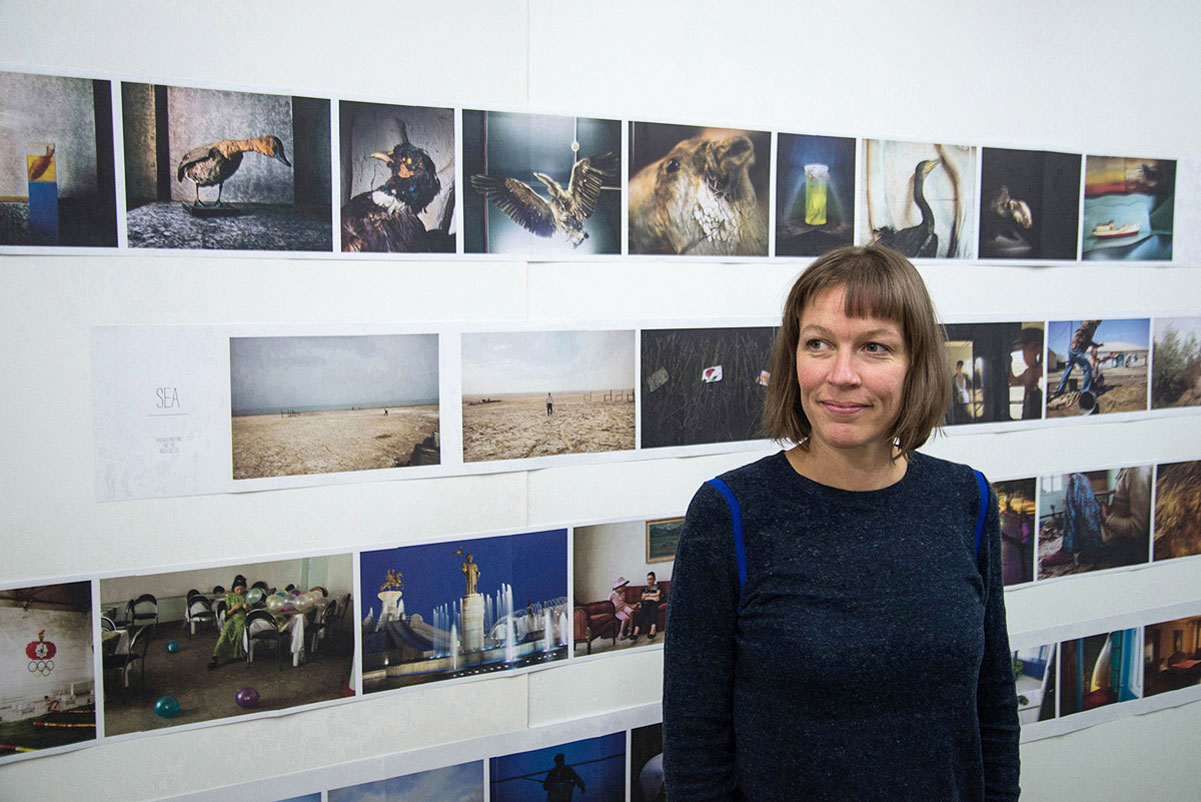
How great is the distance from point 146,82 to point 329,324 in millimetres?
370

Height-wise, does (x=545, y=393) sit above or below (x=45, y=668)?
above

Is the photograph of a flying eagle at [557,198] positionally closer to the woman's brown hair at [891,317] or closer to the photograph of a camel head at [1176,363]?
the woman's brown hair at [891,317]

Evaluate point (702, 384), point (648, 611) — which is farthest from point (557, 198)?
point (648, 611)

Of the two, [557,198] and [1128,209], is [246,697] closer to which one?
[557,198]

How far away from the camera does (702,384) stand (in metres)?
1.40

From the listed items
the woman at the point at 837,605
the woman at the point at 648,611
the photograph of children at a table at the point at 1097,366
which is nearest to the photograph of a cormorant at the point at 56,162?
the woman at the point at 837,605

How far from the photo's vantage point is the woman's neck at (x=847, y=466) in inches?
37.8

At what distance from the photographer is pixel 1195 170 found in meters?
1.75

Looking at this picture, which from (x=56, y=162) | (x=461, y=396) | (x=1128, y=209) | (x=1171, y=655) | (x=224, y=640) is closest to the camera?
(x=56, y=162)

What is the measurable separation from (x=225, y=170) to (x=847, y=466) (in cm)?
87

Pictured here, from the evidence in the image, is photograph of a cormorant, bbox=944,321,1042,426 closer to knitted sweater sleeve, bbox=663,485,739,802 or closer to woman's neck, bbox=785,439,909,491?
woman's neck, bbox=785,439,909,491

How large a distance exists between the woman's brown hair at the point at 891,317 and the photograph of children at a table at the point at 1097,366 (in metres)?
0.85

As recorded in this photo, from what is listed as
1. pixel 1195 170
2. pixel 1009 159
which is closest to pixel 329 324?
pixel 1009 159

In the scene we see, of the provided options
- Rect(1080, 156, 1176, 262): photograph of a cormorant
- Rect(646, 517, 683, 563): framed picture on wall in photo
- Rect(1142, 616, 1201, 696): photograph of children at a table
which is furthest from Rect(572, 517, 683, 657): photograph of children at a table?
Rect(1142, 616, 1201, 696): photograph of children at a table
